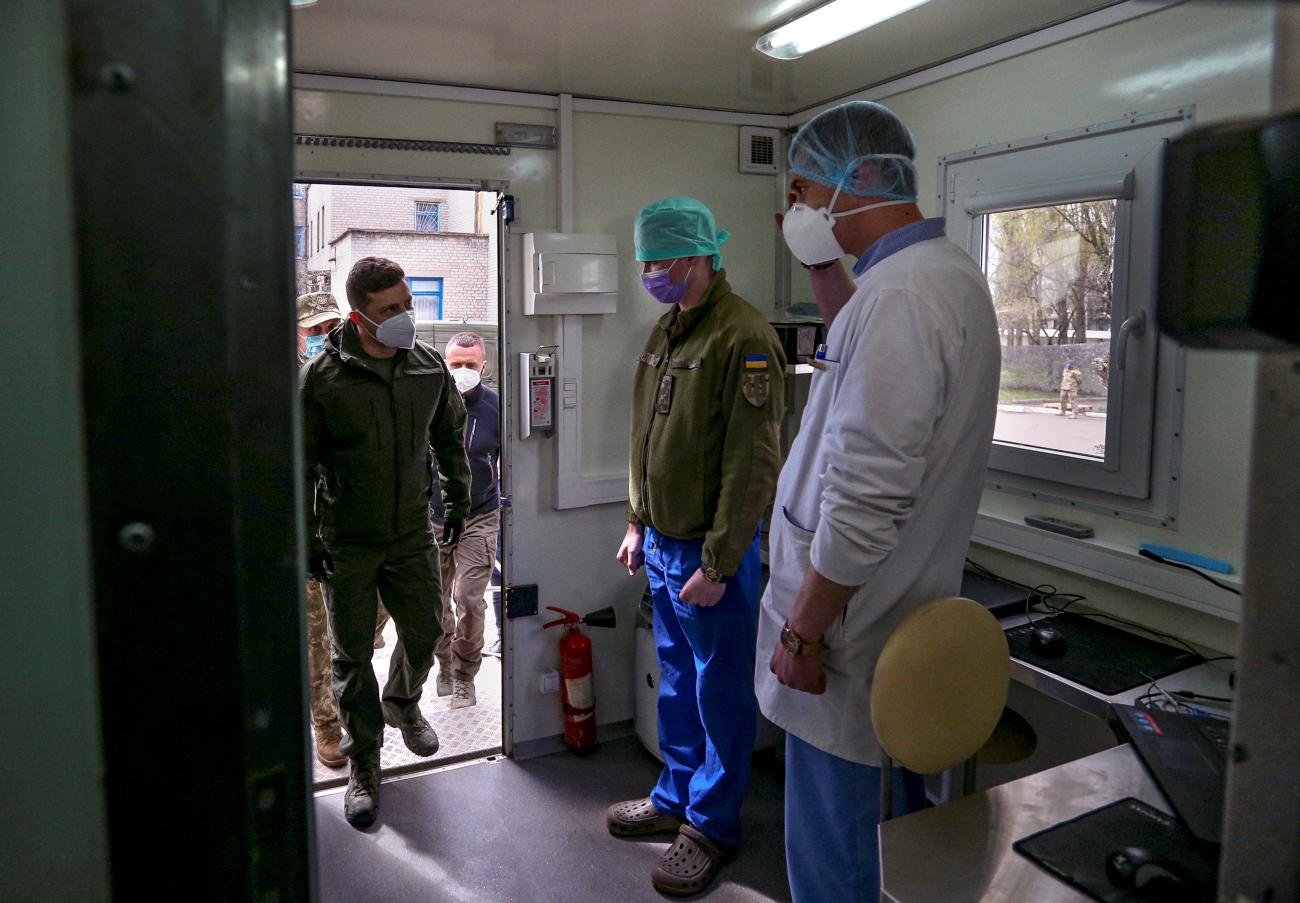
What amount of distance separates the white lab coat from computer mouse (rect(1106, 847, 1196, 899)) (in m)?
0.54

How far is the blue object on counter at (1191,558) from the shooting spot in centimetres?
221

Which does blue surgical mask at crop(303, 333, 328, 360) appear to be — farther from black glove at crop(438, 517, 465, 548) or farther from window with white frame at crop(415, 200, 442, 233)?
window with white frame at crop(415, 200, 442, 233)

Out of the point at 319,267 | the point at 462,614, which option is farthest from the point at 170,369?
the point at 319,267

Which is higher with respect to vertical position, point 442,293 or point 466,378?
point 442,293

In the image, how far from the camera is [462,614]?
4105 mm

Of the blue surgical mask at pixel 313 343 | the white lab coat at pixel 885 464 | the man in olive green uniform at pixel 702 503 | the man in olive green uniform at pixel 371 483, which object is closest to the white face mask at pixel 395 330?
the man in olive green uniform at pixel 371 483

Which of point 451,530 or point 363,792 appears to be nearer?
point 363,792

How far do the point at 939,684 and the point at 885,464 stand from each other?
1.23 feet

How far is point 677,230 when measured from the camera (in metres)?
2.78

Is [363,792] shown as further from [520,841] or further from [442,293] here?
[442,293]

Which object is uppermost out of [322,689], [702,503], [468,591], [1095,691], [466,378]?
[466,378]

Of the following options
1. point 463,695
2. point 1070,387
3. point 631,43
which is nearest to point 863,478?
point 1070,387

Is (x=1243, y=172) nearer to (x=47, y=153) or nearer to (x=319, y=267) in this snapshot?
(x=47, y=153)

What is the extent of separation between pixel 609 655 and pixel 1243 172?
129 inches
